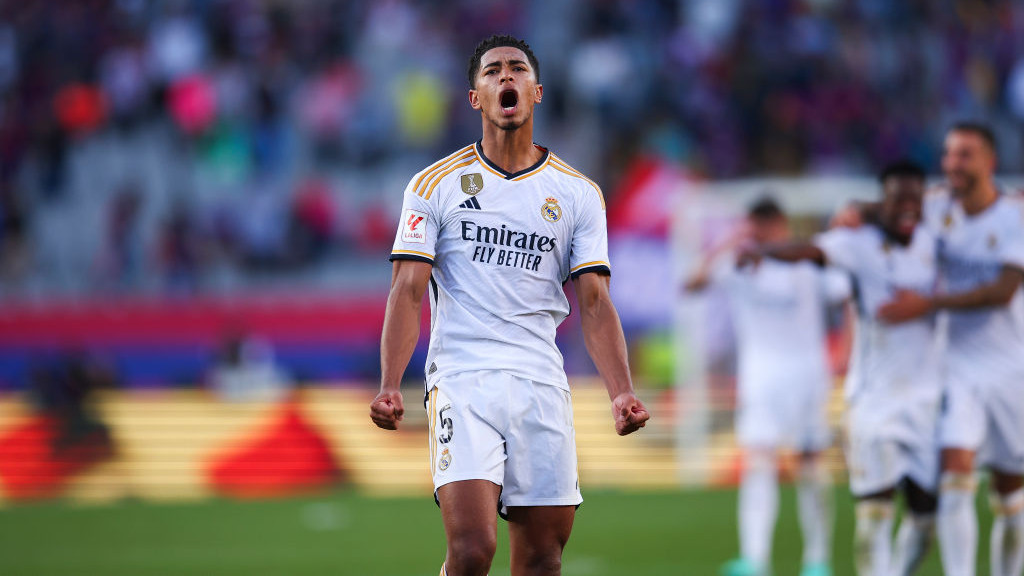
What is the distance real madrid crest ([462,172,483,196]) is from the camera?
564 cm

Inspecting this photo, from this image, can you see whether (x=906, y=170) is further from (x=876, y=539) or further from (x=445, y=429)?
(x=445, y=429)

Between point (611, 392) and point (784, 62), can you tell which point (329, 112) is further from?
point (611, 392)

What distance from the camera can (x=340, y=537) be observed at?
13031 mm

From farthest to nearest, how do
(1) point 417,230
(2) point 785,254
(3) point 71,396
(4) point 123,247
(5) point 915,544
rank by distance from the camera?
(4) point 123,247 < (3) point 71,396 < (5) point 915,544 < (2) point 785,254 < (1) point 417,230

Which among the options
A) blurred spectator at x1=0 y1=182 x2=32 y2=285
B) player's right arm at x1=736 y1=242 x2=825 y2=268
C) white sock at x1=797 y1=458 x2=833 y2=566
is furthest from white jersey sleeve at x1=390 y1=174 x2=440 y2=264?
blurred spectator at x1=0 y1=182 x2=32 y2=285

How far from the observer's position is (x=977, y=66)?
21.2 m

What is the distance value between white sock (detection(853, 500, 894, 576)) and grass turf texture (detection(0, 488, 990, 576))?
2.25 m

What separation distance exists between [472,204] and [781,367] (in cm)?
567

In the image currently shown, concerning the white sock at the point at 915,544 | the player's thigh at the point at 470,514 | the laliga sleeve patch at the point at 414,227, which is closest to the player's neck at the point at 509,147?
the laliga sleeve patch at the point at 414,227

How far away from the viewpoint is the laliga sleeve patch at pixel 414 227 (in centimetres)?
555

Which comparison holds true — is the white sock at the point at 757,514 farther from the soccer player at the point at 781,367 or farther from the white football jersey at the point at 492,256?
the white football jersey at the point at 492,256

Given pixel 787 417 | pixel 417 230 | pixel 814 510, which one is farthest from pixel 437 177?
pixel 787 417

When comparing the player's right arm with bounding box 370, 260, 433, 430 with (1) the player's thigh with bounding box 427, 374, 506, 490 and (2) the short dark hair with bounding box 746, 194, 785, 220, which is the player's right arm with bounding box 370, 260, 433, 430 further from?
(2) the short dark hair with bounding box 746, 194, 785, 220

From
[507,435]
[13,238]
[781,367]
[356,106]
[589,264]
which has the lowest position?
[507,435]
